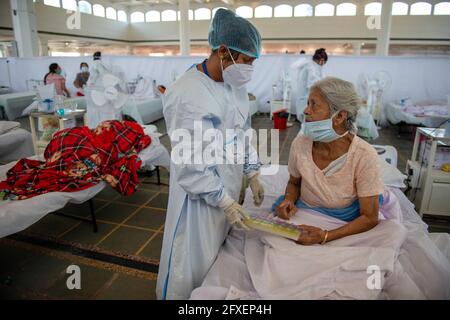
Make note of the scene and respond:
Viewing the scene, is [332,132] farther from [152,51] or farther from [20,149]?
[152,51]

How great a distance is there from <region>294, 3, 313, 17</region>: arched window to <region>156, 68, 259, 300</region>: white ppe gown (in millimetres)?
16120

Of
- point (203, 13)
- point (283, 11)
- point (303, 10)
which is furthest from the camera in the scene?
point (203, 13)

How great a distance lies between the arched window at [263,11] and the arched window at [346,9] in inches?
130

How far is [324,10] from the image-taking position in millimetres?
15102

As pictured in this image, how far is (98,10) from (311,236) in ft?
59.2

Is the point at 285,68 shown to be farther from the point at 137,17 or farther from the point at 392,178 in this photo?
the point at 137,17

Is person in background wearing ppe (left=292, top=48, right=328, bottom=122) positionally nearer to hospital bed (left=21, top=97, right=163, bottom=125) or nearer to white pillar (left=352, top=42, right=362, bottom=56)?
hospital bed (left=21, top=97, right=163, bottom=125)

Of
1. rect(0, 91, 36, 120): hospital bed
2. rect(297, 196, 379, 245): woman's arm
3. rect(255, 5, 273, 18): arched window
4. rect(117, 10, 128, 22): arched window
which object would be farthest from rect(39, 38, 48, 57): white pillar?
rect(297, 196, 379, 245): woman's arm

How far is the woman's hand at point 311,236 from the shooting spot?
1271mm

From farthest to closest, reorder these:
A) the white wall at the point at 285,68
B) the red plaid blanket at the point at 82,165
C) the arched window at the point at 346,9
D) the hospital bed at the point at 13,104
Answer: the arched window at the point at 346,9
the hospital bed at the point at 13,104
the white wall at the point at 285,68
the red plaid blanket at the point at 82,165

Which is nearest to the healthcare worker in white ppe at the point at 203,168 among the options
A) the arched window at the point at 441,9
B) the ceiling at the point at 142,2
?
the ceiling at the point at 142,2

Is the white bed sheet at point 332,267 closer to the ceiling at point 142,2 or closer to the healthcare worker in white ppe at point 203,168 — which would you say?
the healthcare worker in white ppe at point 203,168

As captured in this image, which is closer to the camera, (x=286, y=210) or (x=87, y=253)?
(x=286, y=210)

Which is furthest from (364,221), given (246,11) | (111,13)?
(111,13)
